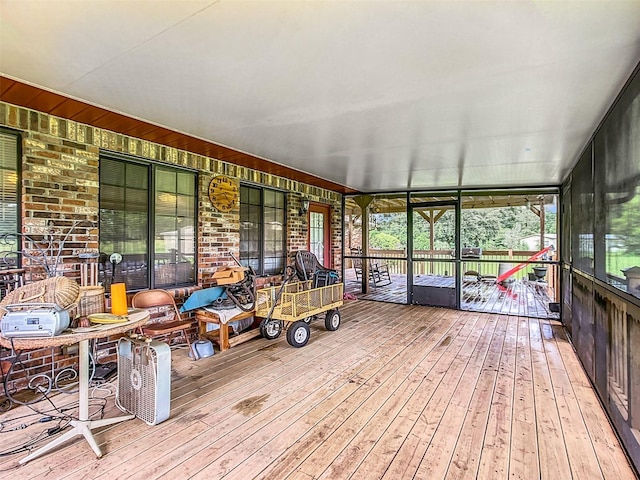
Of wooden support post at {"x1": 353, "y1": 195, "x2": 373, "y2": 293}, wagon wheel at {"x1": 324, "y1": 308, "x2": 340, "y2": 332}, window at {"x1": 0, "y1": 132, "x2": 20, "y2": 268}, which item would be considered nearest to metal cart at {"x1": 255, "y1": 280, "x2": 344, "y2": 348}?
wagon wheel at {"x1": 324, "y1": 308, "x2": 340, "y2": 332}

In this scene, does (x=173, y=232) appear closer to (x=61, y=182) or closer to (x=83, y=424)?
(x=61, y=182)

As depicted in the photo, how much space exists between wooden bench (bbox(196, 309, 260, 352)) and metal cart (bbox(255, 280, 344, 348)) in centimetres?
20

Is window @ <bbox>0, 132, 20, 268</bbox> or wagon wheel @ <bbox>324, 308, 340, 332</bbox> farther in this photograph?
wagon wheel @ <bbox>324, 308, 340, 332</bbox>

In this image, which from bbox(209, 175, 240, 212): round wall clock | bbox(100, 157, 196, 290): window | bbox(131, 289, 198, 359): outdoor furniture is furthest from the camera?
bbox(209, 175, 240, 212): round wall clock

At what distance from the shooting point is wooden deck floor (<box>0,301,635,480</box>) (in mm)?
2004

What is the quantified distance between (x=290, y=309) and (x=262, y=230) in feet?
5.94

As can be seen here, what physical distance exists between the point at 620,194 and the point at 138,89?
11.5 ft

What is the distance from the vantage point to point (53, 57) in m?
2.05

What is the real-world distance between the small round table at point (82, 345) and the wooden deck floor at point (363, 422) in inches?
2.8

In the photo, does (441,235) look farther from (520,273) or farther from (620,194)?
(620,194)

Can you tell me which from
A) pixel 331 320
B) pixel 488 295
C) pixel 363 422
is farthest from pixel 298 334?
pixel 488 295

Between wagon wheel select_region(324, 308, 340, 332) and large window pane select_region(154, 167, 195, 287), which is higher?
large window pane select_region(154, 167, 195, 287)

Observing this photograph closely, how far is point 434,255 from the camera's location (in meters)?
6.91

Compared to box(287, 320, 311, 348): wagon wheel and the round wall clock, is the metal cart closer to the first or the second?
box(287, 320, 311, 348): wagon wheel
